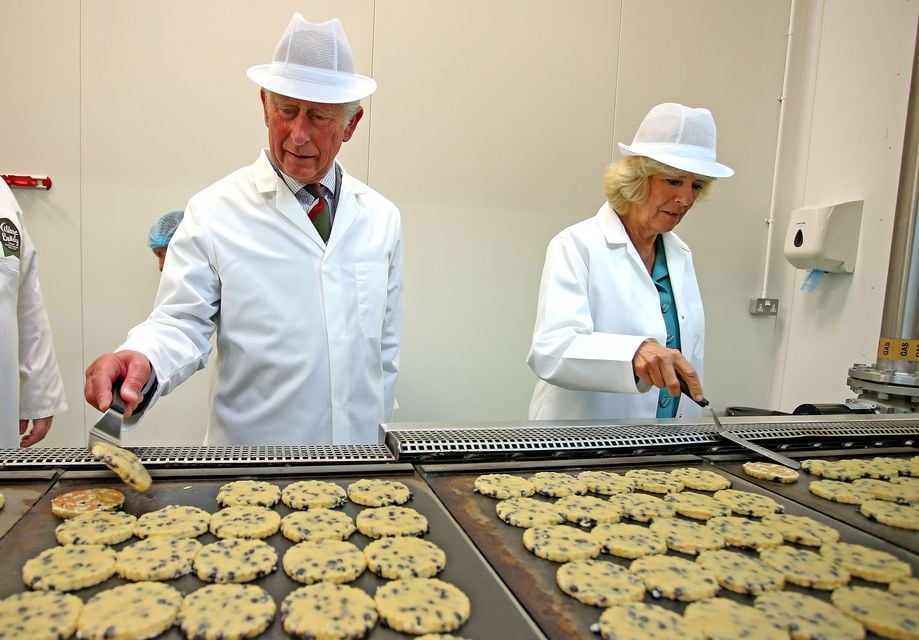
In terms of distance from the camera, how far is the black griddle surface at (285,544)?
2.77 feet

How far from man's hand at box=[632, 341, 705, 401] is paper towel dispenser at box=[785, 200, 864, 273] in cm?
198

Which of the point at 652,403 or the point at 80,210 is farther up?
the point at 80,210

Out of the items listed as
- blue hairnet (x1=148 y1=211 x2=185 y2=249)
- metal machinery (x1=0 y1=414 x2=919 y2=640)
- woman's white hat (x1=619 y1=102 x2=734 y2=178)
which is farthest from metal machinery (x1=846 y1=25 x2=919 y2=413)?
blue hairnet (x1=148 y1=211 x2=185 y2=249)

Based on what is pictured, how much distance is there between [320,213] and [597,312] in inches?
37.9

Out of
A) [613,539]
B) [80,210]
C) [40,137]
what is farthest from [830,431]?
[40,137]

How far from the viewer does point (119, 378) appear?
131 cm

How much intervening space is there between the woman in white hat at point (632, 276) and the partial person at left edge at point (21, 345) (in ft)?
5.60

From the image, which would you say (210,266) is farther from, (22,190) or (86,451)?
(22,190)

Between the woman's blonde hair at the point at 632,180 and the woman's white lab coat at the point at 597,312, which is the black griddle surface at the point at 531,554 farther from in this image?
the woman's blonde hair at the point at 632,180

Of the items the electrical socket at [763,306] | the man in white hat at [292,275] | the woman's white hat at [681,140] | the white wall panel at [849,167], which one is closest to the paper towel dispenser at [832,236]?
the white wall panel at [849,167]

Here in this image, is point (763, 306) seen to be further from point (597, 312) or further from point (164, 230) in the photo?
point (164, 230)

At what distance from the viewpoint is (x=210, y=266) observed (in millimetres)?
1783

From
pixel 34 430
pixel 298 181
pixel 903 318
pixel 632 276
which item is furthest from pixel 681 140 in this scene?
pixel 34 430

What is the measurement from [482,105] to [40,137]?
2.10 metres
